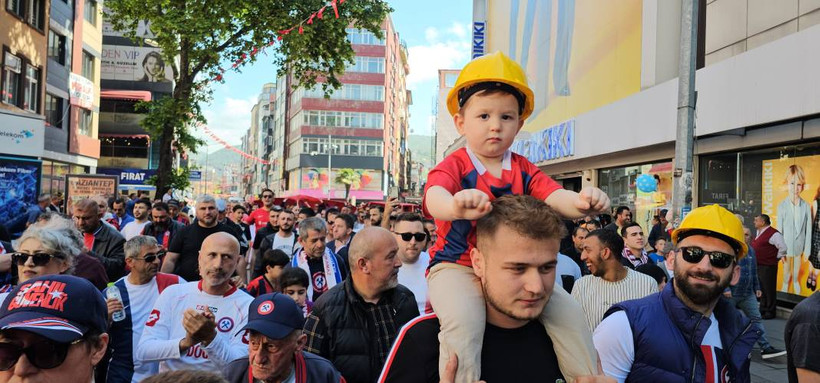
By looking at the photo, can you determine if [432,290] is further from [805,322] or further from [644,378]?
[805,322]

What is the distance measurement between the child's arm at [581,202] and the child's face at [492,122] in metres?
0.33

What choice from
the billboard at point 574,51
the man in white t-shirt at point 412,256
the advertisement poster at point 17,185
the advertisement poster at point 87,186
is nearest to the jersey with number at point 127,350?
the man in white t-shirt at point 412,256

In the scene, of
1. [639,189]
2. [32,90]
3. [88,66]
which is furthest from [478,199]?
[88,66]

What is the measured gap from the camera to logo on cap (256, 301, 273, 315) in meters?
3.40

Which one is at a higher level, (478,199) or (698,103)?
(698,103)

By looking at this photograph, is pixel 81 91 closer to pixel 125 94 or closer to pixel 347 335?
pixel 125 94

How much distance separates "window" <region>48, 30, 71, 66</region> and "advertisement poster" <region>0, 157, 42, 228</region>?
1591cm

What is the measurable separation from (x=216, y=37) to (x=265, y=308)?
18478mm

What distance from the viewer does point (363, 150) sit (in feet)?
249

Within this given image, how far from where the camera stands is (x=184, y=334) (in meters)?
4.25

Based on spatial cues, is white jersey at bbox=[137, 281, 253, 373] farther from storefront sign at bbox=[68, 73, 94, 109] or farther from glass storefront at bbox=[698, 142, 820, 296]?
storefront sign at bbox=[68, 73, 94, 109]

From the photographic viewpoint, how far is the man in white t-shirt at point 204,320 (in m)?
3.89

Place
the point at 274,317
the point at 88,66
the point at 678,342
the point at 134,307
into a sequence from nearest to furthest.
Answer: the point at 678,342, the point at 274,317, the point at 134,307, the point at 88,66

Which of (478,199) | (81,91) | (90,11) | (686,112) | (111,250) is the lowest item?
(111,250)
